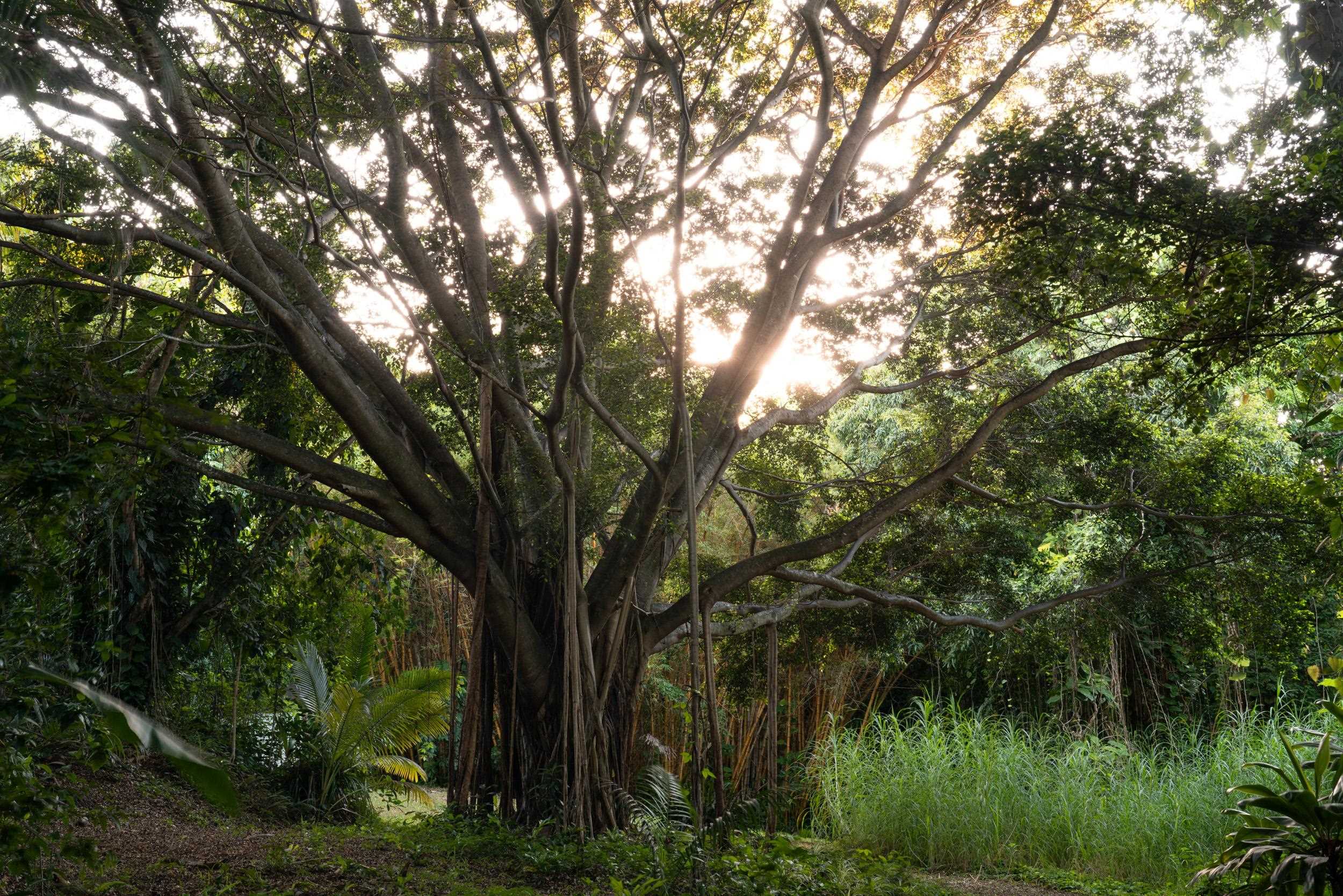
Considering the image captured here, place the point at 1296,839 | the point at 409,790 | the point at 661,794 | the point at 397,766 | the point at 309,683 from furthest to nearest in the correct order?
the point at 409,790
the point at 397,766
the point at 309,683
the point at 661,794
the point at 1296,839

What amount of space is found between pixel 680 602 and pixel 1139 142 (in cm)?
366

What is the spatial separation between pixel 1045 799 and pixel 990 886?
50.9 inches

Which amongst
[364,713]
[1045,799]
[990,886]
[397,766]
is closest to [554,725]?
[990,886]

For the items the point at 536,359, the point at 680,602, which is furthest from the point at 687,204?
the point at 680,602

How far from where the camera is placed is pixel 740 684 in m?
8.73

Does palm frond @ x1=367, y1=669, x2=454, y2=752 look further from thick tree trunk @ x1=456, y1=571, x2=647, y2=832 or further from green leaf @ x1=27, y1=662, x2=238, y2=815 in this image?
green leaf @ x1=27, y1=662, x2=238, y2=815

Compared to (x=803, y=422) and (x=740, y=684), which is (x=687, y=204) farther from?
(x=740, y=684)

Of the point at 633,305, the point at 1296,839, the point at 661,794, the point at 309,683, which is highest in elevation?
the point at 633,305

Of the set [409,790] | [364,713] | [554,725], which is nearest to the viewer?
[554,725]

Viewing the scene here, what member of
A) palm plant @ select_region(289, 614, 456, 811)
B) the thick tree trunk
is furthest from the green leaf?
palm plant @ select_region(289, 614, 456, 811)

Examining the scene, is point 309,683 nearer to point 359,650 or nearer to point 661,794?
point 359,650

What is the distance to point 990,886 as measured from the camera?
578cm

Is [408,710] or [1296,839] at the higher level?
[408,710]

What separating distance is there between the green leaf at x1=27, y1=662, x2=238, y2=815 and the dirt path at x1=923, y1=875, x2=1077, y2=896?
16.5 ft
